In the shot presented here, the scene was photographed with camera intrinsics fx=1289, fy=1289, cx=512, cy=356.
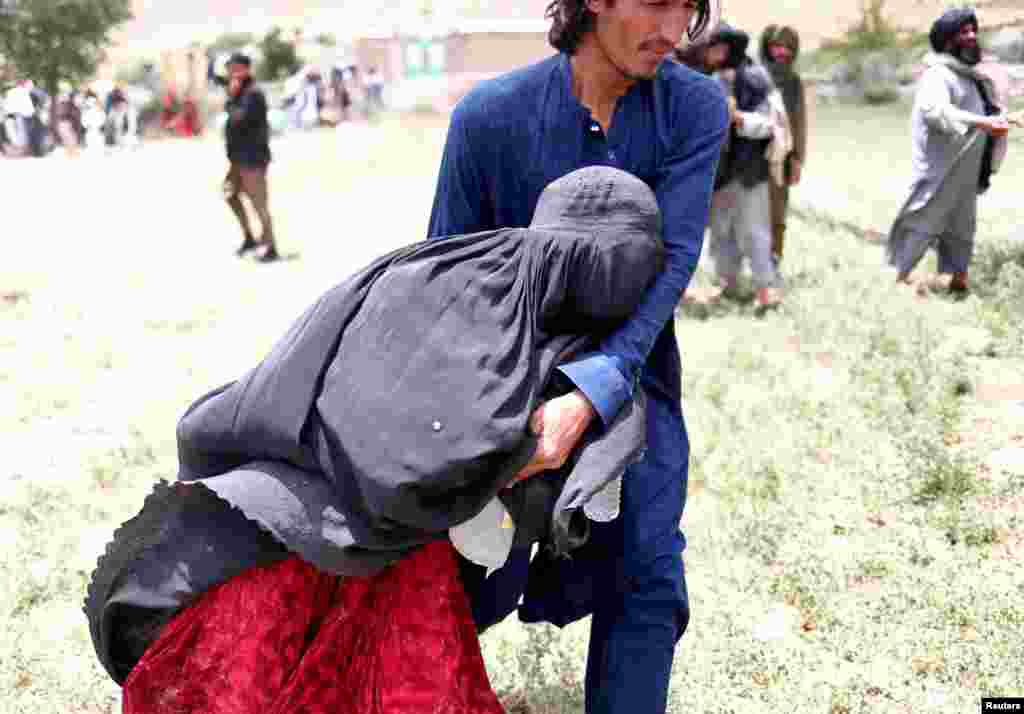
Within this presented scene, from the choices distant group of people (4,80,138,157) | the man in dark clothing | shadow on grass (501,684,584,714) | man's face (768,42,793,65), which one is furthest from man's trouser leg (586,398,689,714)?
distant group of people (4,80,138,157)

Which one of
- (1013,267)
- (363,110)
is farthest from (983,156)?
(363,110)

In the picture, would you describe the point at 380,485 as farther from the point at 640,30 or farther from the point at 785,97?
the point at 785,97

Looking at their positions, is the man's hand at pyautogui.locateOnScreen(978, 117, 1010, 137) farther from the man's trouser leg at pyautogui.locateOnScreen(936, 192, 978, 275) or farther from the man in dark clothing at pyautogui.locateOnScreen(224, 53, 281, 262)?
the man in dark clothing at pyautogui.locateOnScreen(224, 53, 281, 262)

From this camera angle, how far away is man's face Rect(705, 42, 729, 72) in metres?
7.86

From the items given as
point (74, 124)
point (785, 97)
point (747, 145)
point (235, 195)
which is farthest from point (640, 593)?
point (74, 124)

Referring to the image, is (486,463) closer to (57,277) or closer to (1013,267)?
(1013,267)

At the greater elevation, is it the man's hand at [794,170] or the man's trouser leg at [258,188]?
the man's hand at [794,170]

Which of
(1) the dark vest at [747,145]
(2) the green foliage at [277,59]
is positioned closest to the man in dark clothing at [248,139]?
(1) the dark vest at [747,145]

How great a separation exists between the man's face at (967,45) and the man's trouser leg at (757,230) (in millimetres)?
1367

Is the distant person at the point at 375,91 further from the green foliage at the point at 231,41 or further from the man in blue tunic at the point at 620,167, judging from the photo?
the man in blue tunic at the point at 620,167

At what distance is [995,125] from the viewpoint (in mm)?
7523

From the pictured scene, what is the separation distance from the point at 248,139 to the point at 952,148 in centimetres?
579

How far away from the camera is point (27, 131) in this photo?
28.2 metres

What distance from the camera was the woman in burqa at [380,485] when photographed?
188 cm
